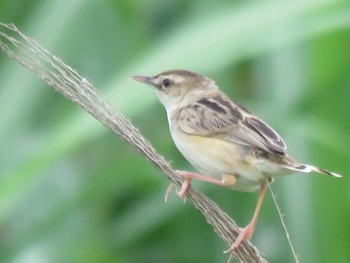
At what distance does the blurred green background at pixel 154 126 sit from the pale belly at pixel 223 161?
0.56 metres

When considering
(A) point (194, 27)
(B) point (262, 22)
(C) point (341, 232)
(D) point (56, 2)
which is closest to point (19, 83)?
(D) point (56, 2)

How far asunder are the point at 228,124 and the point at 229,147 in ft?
0.31

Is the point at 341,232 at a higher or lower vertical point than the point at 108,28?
lower

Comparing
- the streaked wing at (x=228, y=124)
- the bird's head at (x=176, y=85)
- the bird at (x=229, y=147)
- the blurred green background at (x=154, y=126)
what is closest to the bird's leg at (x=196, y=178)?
the bird at (x=229, y=147)

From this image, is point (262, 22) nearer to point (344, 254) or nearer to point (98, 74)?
point (344, 254)

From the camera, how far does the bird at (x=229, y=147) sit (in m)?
3.30

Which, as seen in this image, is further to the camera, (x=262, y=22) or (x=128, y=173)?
(x=128, y=173)

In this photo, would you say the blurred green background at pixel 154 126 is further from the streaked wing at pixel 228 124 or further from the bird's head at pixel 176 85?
the streaked wing at pixel 228 124

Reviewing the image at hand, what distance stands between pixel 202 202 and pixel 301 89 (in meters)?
1.51

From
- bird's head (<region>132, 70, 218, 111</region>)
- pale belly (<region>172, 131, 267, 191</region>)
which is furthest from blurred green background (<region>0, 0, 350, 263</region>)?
pale belly (<region>172, 131, 267, 191</region>)

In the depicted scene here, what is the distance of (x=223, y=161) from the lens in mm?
3436

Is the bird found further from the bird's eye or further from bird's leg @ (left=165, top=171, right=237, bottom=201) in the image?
the bird's eye

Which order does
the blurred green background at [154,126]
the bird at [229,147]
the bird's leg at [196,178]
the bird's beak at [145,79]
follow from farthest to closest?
the blurred green background at [154,126], the bird's beak at [145,79], the bird at [229,147], the bird's leg at [196,178]

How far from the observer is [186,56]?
13.6 ft
